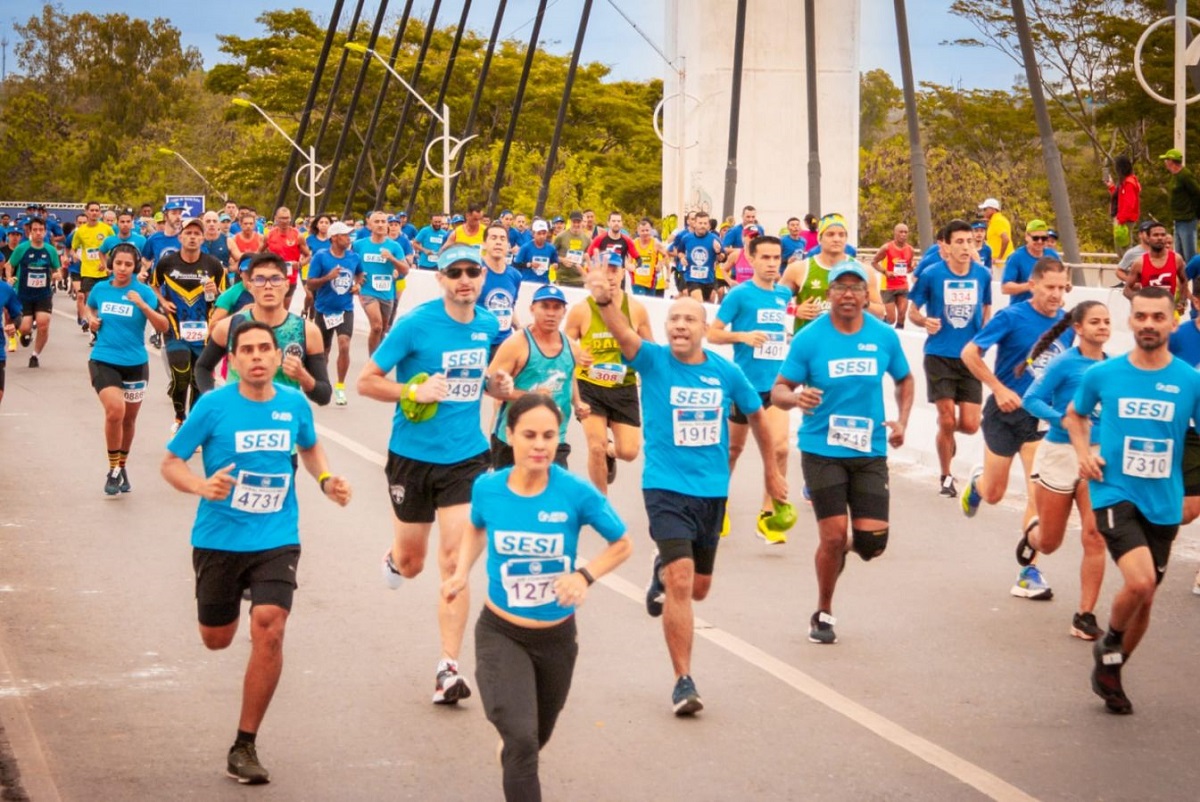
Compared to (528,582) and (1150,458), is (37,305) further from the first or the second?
(528,582)

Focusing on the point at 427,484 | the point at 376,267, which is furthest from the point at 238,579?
the point at 376,267

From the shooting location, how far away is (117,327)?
14.1m

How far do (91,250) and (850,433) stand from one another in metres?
22.0

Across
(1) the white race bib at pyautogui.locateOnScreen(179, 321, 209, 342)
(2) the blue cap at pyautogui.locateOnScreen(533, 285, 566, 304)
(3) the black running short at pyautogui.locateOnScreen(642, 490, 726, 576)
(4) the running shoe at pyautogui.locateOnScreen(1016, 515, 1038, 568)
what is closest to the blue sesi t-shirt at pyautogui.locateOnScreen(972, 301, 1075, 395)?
(4) the running shoe at pyautogui.locateOnScreen(1016, 515, 1038, 568)

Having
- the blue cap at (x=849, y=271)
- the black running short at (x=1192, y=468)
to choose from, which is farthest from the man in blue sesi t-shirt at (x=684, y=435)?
the black running short at (x=1192, y=468)

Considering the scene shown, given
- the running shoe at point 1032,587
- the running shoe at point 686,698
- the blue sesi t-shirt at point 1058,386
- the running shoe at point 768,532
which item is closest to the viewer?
the running shoe at point 686,698

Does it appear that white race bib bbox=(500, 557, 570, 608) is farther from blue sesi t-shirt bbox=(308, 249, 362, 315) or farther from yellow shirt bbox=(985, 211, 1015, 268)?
yellow shirt bbox=(985, 211, 1015, 268)

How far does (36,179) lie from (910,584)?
11786 centimetres

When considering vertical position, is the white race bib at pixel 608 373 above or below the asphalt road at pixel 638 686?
above

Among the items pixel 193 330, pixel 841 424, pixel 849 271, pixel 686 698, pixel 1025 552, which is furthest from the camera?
pixel 193 330

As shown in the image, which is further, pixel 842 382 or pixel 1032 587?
pixel 1032 587

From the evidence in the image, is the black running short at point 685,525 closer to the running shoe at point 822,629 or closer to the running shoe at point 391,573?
the running shoe at point 822,629

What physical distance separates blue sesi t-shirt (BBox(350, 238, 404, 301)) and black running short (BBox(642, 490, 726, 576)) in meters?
14.3

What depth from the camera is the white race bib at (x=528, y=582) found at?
6.05 m
